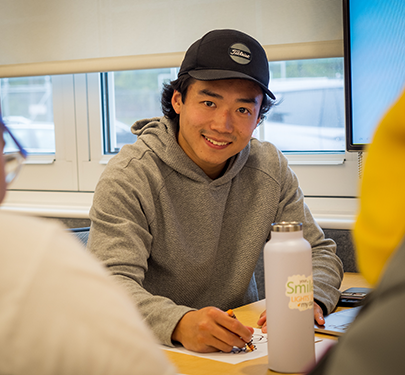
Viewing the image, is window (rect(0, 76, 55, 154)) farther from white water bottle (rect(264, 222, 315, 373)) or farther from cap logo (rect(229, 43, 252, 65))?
white water bottle (rect(264, 222, 315, 373))

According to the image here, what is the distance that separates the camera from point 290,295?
724 millimetres

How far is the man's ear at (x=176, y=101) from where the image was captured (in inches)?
58.8

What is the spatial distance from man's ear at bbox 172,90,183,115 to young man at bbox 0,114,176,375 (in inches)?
45.4

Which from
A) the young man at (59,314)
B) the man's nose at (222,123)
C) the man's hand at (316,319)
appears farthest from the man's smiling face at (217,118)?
the young man at (59,314)

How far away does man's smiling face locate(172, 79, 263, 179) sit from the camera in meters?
1.37

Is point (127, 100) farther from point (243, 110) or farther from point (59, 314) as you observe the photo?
point (59, 314)

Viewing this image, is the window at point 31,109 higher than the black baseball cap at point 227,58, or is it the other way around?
the black baseball cap at point 227,58

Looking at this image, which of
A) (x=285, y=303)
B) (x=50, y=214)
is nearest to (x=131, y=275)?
(x=285, y=303)

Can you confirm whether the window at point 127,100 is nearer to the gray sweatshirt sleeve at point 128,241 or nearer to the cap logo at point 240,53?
the cap logo at point 240,53

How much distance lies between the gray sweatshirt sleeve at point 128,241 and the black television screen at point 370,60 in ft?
2.62

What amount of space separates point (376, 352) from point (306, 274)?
1.51 feet

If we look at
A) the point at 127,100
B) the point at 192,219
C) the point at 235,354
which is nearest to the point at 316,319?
the point at 235,354

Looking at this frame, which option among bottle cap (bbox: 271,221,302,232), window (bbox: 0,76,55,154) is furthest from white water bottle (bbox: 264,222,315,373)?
window (bbox: 0,76,55,154)

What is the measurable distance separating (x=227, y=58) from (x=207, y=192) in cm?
38
